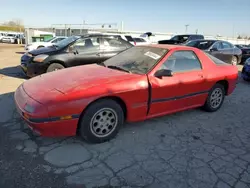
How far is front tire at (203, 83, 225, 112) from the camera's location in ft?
14.7

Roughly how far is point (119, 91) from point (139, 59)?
3.30 feet

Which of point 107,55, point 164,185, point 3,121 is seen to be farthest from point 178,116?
point 107,55

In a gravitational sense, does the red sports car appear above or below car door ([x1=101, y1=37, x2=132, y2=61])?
below

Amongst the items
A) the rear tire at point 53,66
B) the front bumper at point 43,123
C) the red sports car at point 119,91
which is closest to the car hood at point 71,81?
the red sports car at point 119,91

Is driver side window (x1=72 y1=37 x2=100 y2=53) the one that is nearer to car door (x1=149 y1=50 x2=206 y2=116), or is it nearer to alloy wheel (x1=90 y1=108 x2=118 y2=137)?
car door (x1=149 y1=50 x2=206 y2=116)

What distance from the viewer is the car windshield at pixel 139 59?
359 cm

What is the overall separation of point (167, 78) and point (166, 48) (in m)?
0.63

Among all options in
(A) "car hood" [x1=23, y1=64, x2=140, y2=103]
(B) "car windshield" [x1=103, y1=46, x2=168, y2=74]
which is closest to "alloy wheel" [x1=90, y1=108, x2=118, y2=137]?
(A) "car hood" [x1=23, y1=64, x2=140, y2=103]

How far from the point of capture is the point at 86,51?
22.6 feet

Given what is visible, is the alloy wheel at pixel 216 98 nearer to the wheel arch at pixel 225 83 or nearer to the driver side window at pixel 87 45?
the wheel arch at pixel 225 83

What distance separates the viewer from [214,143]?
3344mm

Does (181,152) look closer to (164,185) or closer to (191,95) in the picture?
(164,185)

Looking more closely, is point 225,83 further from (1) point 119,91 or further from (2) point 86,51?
(2) point 86,51

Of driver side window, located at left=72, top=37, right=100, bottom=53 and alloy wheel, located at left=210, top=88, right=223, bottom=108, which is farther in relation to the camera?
driver side window, located at left=72, top=37, right=100, bottom=53
